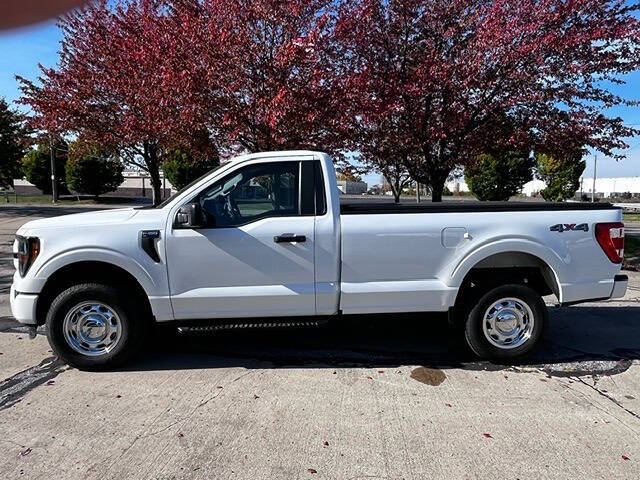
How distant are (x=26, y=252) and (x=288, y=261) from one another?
7.67 ft

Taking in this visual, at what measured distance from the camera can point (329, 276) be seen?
4.52 meters

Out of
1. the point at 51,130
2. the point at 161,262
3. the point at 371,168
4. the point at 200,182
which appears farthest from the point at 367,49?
the point at 51,130

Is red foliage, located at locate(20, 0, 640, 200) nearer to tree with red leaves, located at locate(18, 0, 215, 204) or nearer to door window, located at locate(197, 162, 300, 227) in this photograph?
tree with red leaves, located at locate(18, 0, 215, 204)

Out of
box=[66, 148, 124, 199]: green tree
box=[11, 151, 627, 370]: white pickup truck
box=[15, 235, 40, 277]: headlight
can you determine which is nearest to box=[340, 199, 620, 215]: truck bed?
box=[11, 151, 627, 370]: white pickup truck

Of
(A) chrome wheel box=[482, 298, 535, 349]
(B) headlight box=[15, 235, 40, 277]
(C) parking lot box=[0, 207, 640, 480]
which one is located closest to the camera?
(C) parking lot box=[0, 207, 640, 480]

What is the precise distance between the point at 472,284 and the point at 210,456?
295cm

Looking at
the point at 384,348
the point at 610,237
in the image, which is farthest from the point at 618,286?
the point at 384,348

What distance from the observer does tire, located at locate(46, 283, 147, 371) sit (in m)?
4.39

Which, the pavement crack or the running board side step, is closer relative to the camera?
the pavement crack

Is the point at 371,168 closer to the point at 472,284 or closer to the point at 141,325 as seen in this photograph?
the point at 472,284

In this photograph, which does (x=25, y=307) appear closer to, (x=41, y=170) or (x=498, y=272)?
(x=498, y=272)

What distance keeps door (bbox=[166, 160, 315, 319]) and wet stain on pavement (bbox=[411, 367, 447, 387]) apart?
1.12m

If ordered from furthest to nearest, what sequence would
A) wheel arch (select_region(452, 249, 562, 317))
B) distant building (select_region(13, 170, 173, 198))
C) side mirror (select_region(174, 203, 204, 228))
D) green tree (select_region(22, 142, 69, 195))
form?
distant building (select_region(13, 170, 173, 198))
green tree (select_region(22, 142, 69, 195))
wheel arch (select_region(452, 249, 562, 317))
side mirror (select_region(174, 203, 204, 228))

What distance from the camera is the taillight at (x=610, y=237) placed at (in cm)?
468
